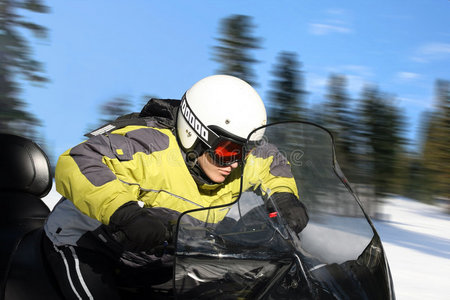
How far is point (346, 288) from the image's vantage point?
57.3 inches

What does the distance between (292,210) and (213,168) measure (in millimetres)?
615

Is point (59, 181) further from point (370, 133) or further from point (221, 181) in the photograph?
point (370, 133)

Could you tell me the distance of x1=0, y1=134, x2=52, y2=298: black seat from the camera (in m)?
2.44

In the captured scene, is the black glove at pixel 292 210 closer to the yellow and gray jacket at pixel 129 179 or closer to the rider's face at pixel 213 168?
the yellow and gray jacket at pixel 129 179

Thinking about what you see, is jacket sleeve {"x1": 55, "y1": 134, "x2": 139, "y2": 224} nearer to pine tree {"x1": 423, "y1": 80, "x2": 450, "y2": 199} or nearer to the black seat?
the black seat

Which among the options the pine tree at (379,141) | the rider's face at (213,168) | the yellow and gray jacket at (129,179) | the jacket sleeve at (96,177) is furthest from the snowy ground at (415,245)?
the jacket sleeve at (96,177)

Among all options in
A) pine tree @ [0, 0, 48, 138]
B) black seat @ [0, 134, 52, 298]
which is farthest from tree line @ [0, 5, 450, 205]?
black seat @ [0, 134, 52, 298]

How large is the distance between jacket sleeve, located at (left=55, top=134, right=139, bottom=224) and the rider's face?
32 centimetres

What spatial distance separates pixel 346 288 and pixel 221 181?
0.88 meters

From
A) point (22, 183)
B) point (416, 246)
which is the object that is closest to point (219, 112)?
point (22, 183)

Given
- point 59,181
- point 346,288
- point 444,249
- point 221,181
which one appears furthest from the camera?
point 444,249

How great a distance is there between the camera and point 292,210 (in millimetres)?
1622

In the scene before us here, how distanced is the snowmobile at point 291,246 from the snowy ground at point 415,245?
7.28ft

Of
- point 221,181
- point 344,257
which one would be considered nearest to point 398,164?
point 221,181
